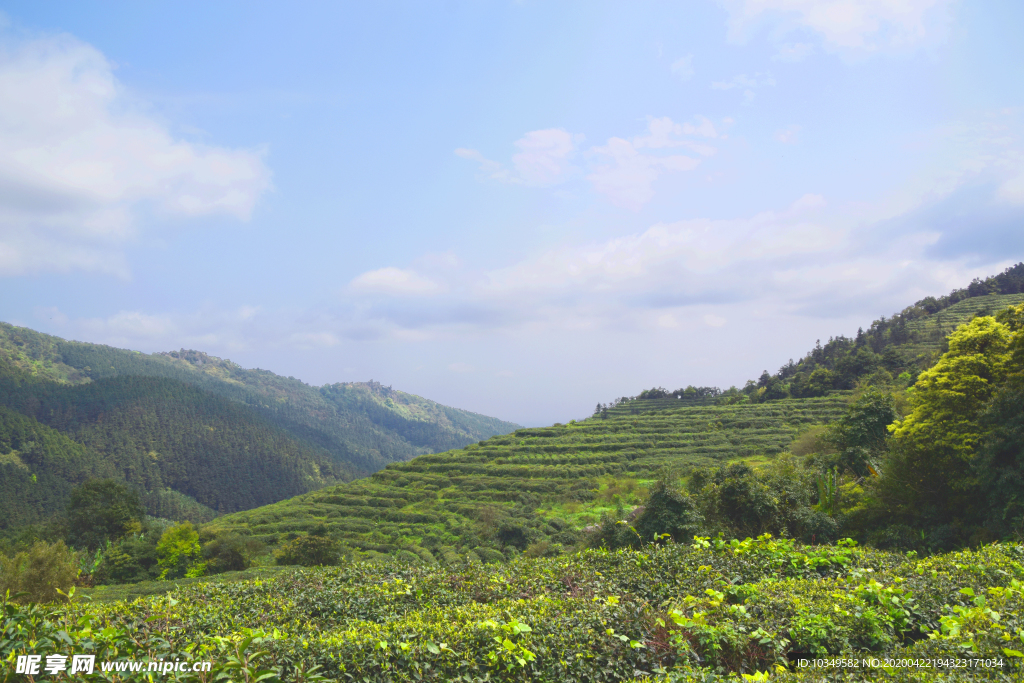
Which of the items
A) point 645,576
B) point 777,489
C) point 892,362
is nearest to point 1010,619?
point 645,576

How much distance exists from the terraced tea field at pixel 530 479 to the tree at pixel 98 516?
7.41 metres

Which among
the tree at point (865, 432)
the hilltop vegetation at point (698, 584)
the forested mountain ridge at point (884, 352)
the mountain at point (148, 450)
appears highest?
the forested mountain ridge at point (884, 352)

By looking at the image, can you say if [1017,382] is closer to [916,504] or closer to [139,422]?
[916,504]

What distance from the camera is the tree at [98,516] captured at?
3941 centimetres

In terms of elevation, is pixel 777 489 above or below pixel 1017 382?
below

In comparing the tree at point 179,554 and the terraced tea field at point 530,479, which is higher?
the terraced tea field at point 530,479

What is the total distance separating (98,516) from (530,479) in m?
36.7

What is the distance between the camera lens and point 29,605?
3.33 m

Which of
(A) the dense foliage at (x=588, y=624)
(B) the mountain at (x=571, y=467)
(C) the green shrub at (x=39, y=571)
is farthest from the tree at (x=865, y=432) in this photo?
(C) the green shrub at (x=39, y=571)

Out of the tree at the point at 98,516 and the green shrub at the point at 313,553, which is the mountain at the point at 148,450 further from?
the green shrub at the point at 313,553

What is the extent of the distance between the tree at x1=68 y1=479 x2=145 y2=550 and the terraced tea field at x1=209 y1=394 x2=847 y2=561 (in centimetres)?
741

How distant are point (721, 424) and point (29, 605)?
1861 inches

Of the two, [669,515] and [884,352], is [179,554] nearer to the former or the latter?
[669,515]

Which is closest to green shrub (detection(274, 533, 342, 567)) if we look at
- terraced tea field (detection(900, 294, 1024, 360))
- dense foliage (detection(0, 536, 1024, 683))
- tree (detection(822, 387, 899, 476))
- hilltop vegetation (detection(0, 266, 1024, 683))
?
hilltop vegetation (detection(0, 266, 1024, 683))
